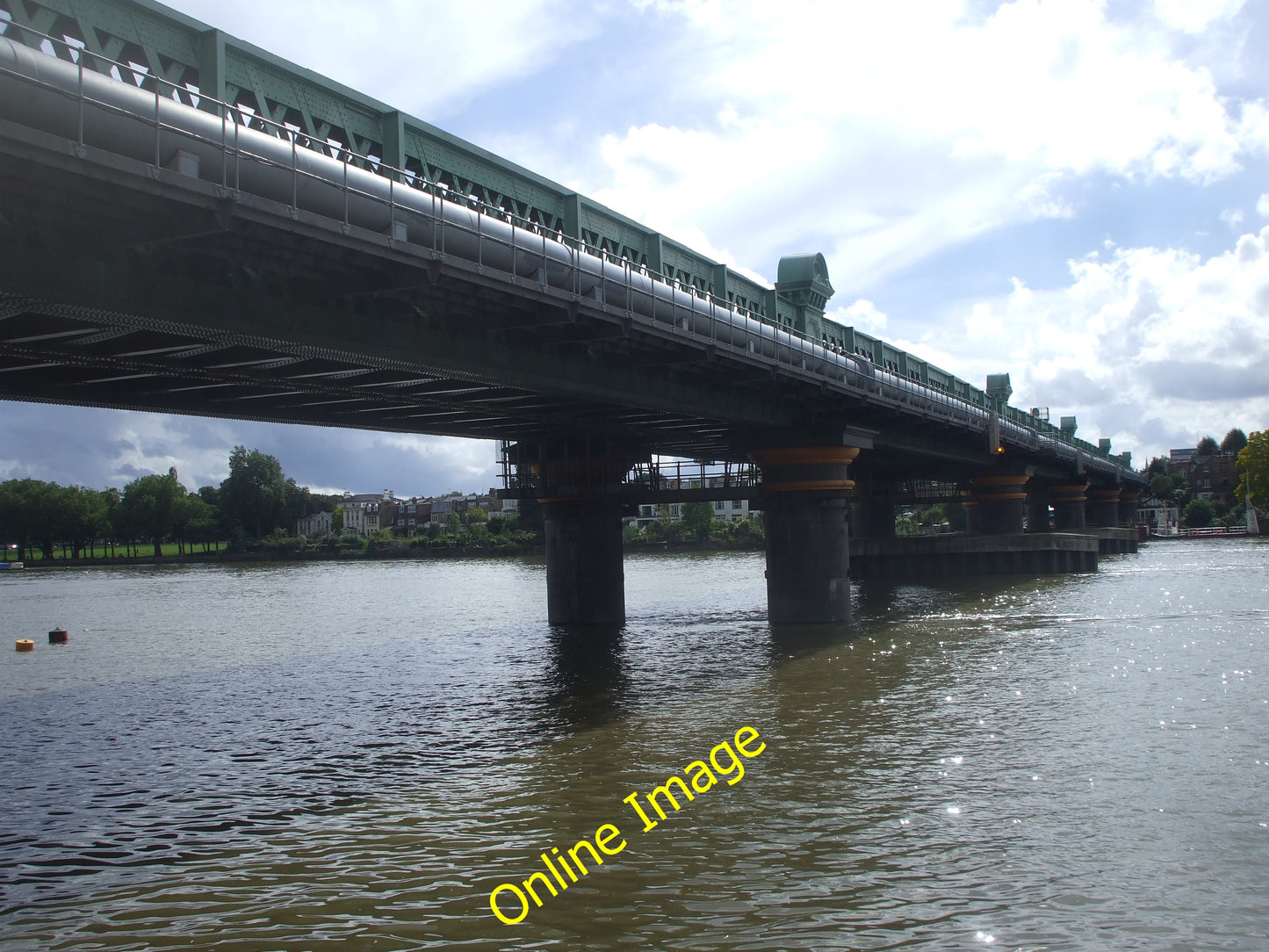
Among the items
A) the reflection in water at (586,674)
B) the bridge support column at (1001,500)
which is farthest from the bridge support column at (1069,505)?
the reflection in water at (586,674)

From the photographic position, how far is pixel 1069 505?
109438 mm

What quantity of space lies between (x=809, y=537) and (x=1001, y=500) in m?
44.2

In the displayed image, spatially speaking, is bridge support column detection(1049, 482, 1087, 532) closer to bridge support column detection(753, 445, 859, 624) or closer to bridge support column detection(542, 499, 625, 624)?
bridge support column detection(753, 445, 859, 624)

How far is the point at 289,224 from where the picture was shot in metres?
15.4

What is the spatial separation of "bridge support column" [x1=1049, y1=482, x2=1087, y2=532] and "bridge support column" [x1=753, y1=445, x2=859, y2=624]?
71199 millimetres

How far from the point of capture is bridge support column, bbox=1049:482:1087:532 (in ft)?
338

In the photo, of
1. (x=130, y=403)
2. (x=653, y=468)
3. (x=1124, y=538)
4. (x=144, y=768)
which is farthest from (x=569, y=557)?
(x=1124, y=538)

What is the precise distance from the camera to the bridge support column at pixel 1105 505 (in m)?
125

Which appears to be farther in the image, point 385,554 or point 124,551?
point 124,551

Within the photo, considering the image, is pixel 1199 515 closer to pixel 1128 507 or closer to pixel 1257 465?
pixel 1257 465

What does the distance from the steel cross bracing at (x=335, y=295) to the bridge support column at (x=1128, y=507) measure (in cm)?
11410

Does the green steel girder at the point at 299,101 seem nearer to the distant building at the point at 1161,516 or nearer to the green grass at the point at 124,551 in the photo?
the distant building at the point at 1161,516

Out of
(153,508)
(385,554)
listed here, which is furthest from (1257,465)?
(153,508)

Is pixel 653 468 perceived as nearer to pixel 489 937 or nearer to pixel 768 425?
pixel 768 425
